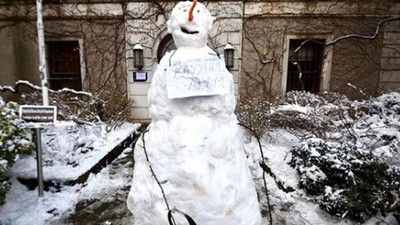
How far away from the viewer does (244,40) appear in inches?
329

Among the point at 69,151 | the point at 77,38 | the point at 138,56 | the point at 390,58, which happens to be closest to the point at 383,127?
the point at 69,151

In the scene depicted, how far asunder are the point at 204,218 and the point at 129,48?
7059 millimetres

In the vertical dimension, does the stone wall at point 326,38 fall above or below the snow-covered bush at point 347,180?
above

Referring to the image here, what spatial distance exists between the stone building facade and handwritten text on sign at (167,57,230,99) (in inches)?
236

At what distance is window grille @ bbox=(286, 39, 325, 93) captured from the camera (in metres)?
8.54

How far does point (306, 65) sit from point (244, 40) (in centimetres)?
209

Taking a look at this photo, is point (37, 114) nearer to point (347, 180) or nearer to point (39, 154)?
point (39, 154)

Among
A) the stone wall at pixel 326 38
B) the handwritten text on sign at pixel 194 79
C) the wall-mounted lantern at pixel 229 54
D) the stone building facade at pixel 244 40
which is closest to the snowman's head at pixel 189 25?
the handwritten text on sign at pixel 194 79

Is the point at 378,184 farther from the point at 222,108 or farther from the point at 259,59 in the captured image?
the point at 259,59

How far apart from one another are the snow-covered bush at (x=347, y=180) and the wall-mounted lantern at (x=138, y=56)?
5554 millimetres

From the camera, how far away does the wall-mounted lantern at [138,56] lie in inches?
319

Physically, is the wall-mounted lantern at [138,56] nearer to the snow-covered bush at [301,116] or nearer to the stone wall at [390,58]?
the snow-covered bush at [301,116]

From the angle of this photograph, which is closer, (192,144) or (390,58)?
(192,144)

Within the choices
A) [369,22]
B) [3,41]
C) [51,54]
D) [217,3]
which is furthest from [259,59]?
[3,41]
